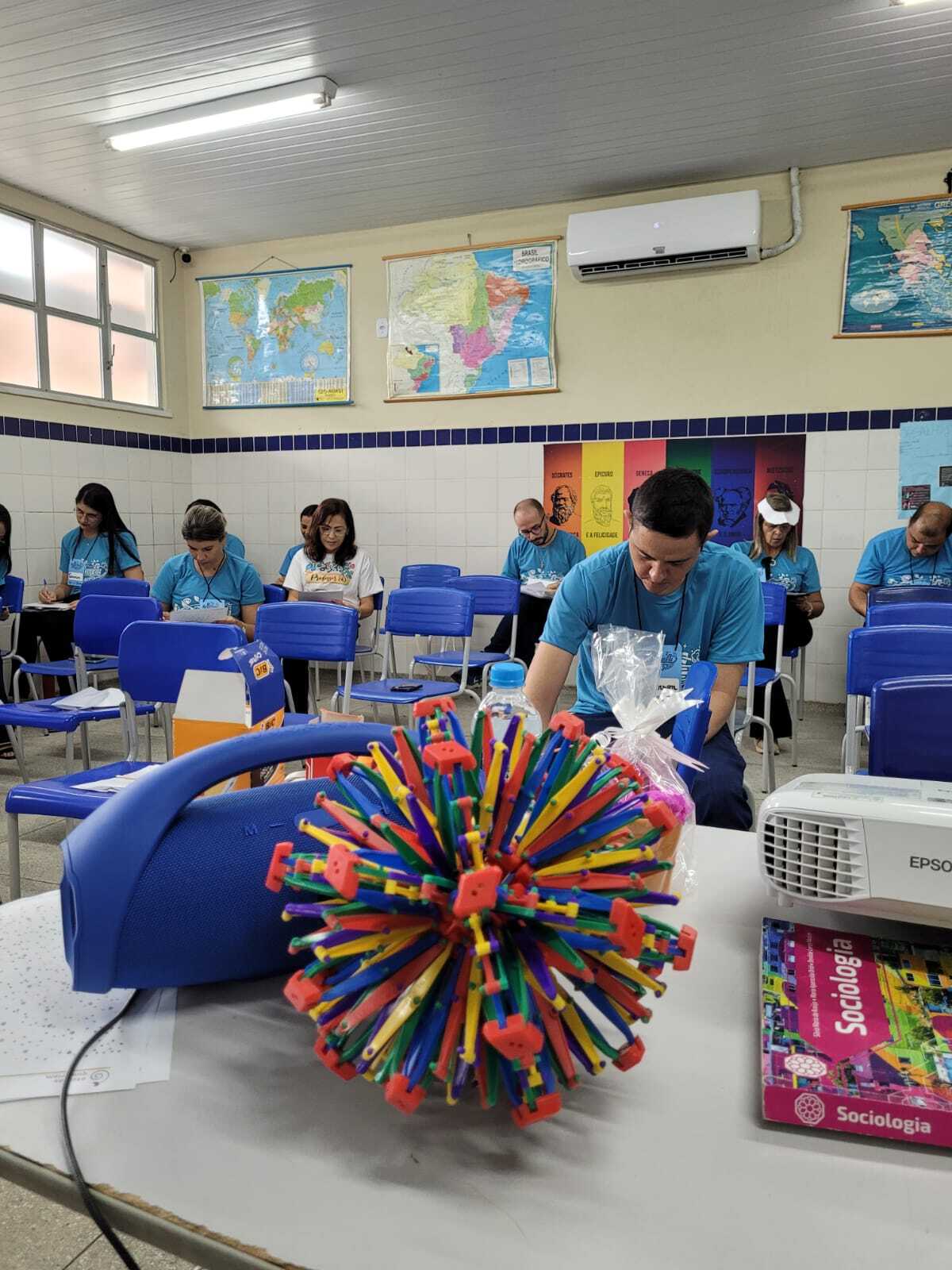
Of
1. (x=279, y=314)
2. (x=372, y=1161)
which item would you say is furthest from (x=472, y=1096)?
(x=279, y=314)

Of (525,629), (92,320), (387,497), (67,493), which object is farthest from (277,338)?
(525,629)

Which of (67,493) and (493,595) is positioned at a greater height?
(67,493)

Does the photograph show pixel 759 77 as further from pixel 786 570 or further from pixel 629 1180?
pixel 629 1180

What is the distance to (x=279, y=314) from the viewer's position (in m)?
6.41

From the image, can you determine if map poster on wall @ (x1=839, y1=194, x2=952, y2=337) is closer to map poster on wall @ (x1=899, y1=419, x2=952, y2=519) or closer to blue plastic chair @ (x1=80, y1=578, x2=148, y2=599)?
map poster on wall @ (x1=899, y1=419, x2=952, y2=519)

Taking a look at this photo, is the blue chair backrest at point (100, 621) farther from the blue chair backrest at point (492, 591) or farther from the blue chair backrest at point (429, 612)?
the blue chair backrest at point (492, 591)

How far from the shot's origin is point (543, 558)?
215 inches

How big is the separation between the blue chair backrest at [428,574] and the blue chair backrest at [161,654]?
3149 millimetres

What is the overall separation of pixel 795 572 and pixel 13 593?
4226 mm

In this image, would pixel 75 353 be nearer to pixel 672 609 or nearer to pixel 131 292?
pixel 131 292

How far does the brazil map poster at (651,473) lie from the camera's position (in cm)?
530

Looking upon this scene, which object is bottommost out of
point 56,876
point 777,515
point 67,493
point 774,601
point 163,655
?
point 56,876

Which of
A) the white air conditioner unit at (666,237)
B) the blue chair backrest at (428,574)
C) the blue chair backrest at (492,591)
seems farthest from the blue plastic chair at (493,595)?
the white air conditioner unit at (666,237)

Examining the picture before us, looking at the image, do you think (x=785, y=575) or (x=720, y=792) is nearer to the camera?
(x=720, y=792)
